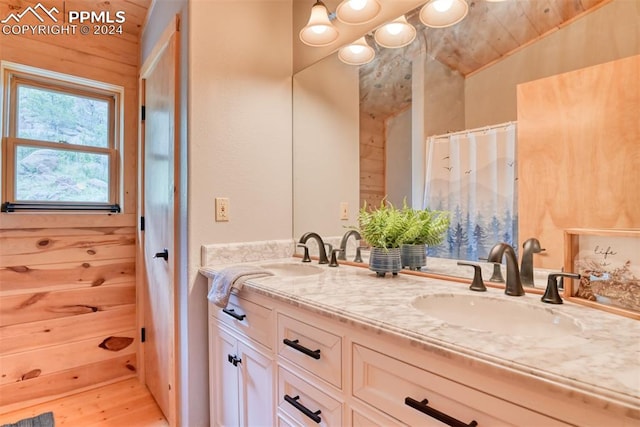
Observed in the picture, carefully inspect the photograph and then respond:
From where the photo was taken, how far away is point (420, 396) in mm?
730

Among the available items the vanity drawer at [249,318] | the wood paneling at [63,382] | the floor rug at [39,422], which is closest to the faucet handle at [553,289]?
the vanity drawer at [249,318]

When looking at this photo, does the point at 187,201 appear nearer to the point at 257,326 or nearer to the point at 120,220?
the point at 257,326

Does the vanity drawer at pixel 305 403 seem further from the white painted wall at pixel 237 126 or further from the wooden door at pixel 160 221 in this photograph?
the wooden door at pixel 160 221

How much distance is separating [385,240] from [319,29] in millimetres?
1132

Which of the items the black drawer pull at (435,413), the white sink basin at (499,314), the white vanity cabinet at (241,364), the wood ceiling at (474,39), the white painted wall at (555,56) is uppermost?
the wood ceiling at (474,39)

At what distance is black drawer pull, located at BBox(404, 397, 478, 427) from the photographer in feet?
2.13

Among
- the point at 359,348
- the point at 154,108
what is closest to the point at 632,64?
the point at 359,348

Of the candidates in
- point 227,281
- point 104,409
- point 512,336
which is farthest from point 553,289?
point 104,409

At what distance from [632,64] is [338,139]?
50.2 inches

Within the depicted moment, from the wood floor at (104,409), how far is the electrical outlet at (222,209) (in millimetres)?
1193

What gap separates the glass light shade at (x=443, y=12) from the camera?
4.30ft

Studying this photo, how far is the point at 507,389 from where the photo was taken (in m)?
0.60

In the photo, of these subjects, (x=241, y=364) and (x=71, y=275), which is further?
(x=71, y=275)

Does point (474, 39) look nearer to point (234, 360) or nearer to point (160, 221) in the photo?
point (234, 360)
